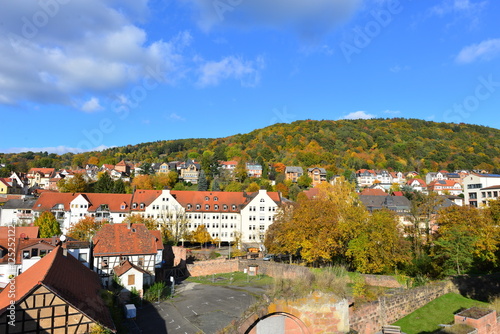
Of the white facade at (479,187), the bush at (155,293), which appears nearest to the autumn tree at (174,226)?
the bush at (155,293)

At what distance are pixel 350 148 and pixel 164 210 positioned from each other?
109 meters

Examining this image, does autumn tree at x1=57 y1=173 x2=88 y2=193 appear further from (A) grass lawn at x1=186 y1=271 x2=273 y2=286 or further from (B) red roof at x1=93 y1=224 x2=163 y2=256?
(A) grass lawn at x1=186 y1=271 x2=273 y2=286

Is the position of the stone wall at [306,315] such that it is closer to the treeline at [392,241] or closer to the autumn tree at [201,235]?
the treeline at [392,241]

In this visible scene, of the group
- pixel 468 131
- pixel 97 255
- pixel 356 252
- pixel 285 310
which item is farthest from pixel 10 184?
pixel 468 131

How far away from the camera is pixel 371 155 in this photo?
482 feet

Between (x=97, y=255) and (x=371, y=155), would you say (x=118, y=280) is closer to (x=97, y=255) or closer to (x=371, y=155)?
(x=97, y=255)

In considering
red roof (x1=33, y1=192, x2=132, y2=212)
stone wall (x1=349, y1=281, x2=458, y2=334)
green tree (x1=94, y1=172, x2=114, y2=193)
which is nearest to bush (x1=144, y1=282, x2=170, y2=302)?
stone wall (x1=349, y1=281, x2=458, y2=334)

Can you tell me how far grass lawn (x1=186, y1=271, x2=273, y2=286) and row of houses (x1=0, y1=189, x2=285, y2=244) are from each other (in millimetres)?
19481

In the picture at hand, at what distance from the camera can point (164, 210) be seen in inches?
2346

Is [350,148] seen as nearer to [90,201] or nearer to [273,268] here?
[90,201]

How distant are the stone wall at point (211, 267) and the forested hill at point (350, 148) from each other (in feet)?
254

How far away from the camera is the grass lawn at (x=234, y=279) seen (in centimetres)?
3379

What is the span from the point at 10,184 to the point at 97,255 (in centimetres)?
7556

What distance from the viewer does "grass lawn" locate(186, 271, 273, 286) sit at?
3379 cm
